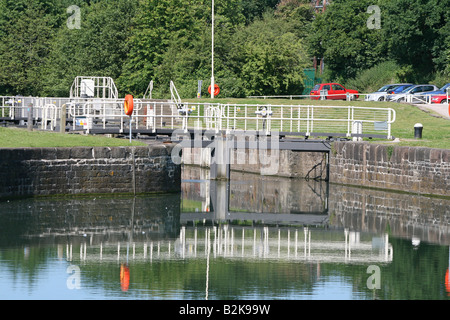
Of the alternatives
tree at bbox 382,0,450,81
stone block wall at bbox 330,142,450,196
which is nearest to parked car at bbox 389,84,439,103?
tree at bbox 382,0,450,81

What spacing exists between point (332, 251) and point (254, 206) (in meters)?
8.50

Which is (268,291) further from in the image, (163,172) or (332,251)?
(163,172)

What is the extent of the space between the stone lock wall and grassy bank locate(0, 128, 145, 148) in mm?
816

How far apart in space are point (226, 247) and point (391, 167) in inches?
507

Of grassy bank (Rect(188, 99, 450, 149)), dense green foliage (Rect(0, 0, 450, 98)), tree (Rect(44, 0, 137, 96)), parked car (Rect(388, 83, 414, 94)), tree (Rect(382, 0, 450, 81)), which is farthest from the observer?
tree (Rect(44, 0, 137, 96))

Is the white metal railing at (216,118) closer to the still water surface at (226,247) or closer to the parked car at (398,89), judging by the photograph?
the still water surface at (226,247)

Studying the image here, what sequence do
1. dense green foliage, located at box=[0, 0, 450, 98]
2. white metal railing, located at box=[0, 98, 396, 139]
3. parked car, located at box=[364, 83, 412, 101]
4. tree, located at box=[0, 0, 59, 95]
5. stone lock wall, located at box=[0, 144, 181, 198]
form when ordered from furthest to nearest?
1. tree, located at box=[0, 0, 59, 95]
2. dense green foliage, located at box=[0, 0, 450, 98]
3. parked car, located at box=[364, 83, 412, 101]
4. white metal railing, located at box=[0, 98, 396, 139]
5. stone lock wall, located at box=[0, 144, 181, 198]

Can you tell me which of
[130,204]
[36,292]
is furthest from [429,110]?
[36,292]

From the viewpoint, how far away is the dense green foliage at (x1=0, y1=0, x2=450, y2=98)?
62156mm

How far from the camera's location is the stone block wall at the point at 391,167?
30.9 meters

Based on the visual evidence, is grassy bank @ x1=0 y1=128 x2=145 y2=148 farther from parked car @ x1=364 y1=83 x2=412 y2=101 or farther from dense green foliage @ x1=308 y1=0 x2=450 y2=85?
dense green foliage @ x1=308 y1=0 x2=450 y2=85

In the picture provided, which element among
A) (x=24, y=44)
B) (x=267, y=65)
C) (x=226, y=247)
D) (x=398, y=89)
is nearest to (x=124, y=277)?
(x=226, y=247)

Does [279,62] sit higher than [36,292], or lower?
higher

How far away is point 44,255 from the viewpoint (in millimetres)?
20203
